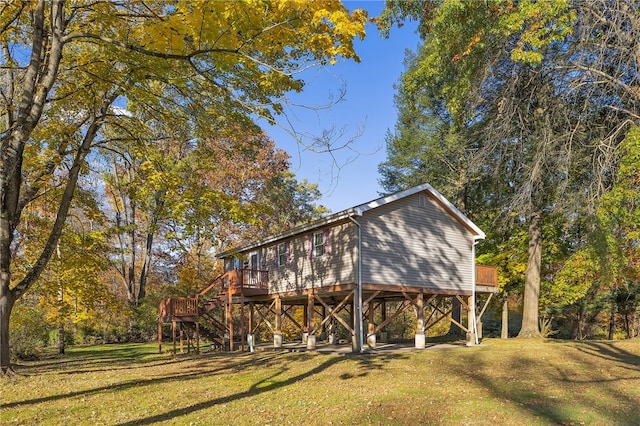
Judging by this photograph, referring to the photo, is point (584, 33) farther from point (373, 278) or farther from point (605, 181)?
point (373, 278)

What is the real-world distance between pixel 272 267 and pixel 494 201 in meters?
14.5

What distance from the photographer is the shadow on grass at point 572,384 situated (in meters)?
8.69

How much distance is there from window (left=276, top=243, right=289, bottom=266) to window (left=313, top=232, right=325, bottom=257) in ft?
8.31

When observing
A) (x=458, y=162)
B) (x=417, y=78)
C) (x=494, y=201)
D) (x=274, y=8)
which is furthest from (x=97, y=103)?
(x=494, y=201)

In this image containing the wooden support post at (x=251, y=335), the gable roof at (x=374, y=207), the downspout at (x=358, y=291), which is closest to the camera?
the downspout at (x=358, y=291)

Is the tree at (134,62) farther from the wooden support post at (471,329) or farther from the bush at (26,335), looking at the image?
the wooden support post at (471,329)

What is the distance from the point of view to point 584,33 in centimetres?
1753

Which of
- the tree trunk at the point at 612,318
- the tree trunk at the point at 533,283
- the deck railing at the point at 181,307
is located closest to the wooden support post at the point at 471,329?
the tree trunk at the point at 533,283

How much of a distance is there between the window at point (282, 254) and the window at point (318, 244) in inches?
99.8

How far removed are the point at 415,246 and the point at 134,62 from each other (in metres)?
13.7

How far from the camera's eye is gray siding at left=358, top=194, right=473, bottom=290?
18.6 m

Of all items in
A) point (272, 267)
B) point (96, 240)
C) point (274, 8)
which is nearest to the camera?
point (274, 8)

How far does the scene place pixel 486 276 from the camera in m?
22.8

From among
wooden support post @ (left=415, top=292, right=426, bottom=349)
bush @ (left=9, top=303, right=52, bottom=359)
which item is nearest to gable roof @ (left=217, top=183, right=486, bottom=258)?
wooden support post @ (left=415, top=292, right=426, bottom=349)
